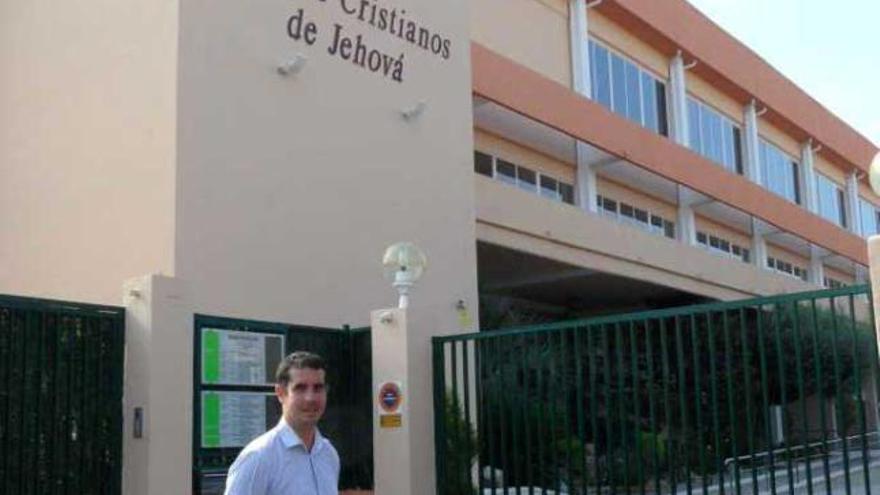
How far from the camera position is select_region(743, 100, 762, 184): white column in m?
27.9

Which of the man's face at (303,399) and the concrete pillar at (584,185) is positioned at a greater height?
the concrete pillar at (584,185)

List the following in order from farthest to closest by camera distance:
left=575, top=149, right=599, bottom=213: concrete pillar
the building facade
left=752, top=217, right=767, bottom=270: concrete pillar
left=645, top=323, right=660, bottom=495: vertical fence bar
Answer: left=752, top=217, right=767, bottom=270: concrete pillar < left=575, top=149, right=599, bottom=213: concrete pillar < the building facade < left=645, top=323, right=660, bottom=495: vertical fence bar

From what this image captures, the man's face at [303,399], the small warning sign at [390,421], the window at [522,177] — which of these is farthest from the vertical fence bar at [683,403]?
the window at [522,177]

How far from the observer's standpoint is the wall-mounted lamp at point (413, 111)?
43.5 ft

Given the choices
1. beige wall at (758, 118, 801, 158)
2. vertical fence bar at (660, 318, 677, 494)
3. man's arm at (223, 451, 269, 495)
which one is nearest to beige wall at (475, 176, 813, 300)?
beige wall at (758, 118, 801, 158)

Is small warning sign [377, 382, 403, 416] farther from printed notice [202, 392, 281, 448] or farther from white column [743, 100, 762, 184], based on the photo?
white column [743, 100, 762, 184]

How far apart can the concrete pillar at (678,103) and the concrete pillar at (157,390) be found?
1798 cm

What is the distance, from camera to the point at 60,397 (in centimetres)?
746

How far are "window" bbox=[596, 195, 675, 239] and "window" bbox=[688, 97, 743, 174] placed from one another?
83.3 inches

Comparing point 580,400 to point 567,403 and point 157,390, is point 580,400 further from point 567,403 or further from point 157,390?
point 157,390

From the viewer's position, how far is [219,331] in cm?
863

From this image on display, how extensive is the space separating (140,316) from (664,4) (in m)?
18.3

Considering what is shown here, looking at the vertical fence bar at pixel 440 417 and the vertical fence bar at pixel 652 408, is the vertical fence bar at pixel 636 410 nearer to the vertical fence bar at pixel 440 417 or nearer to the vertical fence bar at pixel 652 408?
the vertical fence bar at pixel 652 408

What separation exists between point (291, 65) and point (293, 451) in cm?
832
